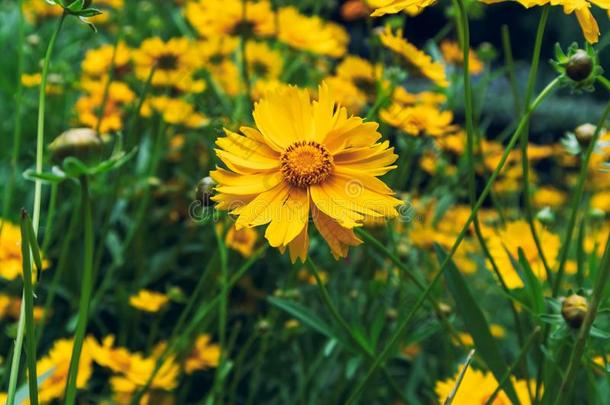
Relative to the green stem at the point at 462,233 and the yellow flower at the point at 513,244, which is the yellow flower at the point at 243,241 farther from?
the green stem at the point at 462,233

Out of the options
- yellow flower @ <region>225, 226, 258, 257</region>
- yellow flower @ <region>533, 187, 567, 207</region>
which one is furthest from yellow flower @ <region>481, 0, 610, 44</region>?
yellow flower @ <region>533, 187, 567, 207</region>

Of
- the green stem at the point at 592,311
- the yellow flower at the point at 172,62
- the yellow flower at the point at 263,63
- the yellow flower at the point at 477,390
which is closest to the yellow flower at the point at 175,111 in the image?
the yellow flower at the point at 172,62

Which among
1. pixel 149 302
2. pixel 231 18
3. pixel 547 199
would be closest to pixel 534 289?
pixel 149 302

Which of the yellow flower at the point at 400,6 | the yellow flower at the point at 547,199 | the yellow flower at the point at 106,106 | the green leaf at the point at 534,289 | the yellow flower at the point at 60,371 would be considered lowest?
the yellow flower at the point at 60,371

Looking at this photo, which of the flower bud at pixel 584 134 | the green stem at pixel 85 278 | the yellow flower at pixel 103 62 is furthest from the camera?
the yellow flower at pixel 103 62

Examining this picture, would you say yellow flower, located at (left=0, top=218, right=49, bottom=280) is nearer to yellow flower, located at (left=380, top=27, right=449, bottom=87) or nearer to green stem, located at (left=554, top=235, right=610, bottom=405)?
yellow flower, located at (left=380, top=27, right=449, bottom=87)

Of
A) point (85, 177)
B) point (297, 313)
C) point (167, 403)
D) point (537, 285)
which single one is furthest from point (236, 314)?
point (85, 177)
